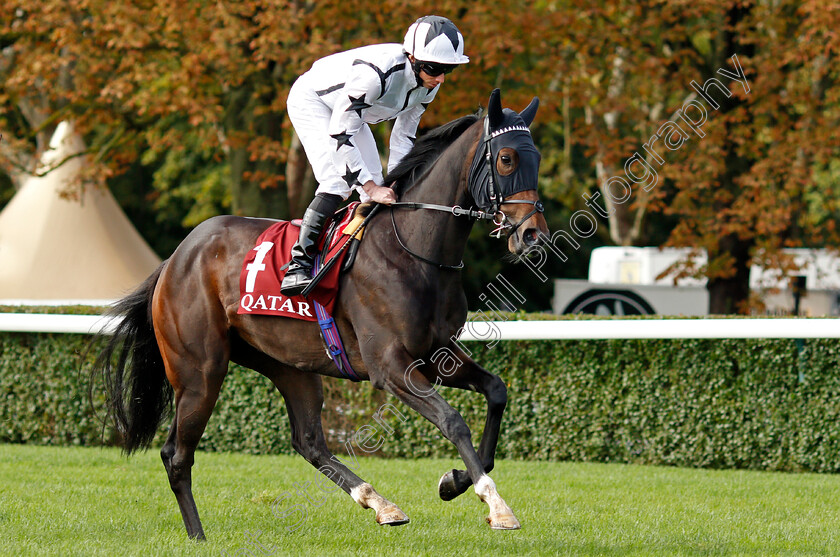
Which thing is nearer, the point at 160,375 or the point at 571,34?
the point at 160,375

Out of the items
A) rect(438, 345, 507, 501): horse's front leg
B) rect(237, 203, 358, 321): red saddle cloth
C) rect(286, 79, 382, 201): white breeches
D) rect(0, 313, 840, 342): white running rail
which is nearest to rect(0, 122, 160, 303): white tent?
rect(0, 313, 840, 342): white running rail

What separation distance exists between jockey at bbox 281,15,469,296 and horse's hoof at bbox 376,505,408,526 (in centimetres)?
110

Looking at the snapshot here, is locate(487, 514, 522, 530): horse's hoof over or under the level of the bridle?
under

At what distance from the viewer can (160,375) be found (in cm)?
590

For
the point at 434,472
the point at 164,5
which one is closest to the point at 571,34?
the point at 164,5

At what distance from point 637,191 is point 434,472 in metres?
7.05

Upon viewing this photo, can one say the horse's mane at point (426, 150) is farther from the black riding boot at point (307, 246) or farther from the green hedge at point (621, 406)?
the green hedge at point (621, 406)

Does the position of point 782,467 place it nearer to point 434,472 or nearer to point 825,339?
point 825,339

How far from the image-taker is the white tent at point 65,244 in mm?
12711

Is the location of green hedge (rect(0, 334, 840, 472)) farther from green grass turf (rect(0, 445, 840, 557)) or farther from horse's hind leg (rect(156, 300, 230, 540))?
horse's hind leg (rect(156, 300, 230, 540))

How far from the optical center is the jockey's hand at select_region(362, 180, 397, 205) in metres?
4.68

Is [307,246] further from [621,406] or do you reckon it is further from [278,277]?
[621,406]

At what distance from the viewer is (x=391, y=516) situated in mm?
4504

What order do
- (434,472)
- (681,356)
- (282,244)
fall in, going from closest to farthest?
(282,244) < (434,472) < (681,356)
